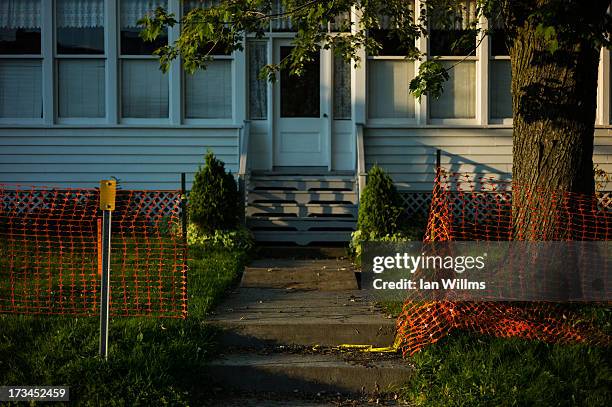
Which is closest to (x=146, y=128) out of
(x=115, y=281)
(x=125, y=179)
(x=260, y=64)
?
(x=125, y=179)

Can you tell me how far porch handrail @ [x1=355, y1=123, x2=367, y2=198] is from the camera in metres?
12.9

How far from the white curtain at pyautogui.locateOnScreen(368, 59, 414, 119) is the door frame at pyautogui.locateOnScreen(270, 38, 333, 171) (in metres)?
0.72

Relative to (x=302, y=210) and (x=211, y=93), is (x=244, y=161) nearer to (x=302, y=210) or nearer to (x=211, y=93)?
(x=302, y=210)

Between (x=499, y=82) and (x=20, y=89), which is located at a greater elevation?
(x=499, y=82)

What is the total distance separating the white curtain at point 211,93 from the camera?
1423 cm

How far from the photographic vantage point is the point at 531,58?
8.20 m

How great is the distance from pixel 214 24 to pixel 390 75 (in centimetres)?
631

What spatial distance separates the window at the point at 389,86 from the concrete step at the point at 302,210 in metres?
2.01

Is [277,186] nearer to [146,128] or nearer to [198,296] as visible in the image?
[146,128]

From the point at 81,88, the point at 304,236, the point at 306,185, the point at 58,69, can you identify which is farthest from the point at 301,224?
the point at 58,69

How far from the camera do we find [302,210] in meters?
13.1

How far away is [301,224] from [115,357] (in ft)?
21.2

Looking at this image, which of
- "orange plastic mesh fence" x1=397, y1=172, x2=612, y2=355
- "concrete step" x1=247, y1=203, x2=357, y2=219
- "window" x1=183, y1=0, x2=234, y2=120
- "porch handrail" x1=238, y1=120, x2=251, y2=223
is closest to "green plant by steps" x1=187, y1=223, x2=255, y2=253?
"porch handrail" x1=238, y1=120, x2=251, y2=223

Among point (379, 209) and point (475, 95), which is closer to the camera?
point (379, 209)
